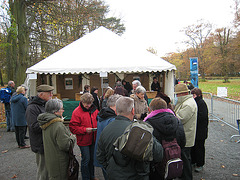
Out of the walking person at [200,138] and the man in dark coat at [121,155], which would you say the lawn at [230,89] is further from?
the man in dark coat at [121,155]

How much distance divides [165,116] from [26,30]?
10.6 m

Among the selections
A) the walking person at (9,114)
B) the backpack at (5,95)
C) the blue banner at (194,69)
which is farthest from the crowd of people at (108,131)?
the blue banner at (194,69)

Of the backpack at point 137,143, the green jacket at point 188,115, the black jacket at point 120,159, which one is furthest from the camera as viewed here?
the green jacket at point 188,115

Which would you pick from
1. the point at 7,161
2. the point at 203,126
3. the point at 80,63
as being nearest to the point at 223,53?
the point at 80,63

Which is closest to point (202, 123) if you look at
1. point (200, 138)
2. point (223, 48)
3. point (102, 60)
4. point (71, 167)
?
point (200, 138)

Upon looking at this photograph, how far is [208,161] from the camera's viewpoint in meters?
4.51

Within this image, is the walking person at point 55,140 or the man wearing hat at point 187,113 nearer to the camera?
the walking person at point 55,140

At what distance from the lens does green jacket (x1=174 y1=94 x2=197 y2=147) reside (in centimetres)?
340

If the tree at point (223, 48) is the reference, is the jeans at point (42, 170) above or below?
below

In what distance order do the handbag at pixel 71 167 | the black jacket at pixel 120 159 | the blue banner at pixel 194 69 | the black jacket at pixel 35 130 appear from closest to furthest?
the black jacket at pixel 120 159, the handbag at pixel 71 167, the black jacket at pixel 35 130, the blue banner at pixel 194 69

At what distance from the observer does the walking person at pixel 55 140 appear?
259 centimetres

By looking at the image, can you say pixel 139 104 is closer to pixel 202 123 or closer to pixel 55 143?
pixel 202 123

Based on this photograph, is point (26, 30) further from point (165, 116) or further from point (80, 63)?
point (165, 116)

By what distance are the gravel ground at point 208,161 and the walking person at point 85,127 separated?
793 millimetres
